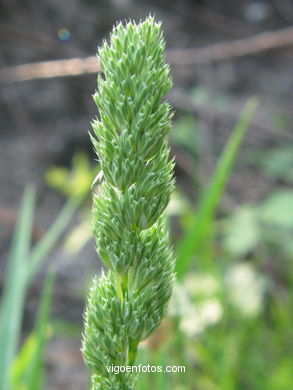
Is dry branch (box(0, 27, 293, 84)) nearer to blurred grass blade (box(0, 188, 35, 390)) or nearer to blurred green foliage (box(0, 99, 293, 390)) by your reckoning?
blurred green foliage (box(0, 99, 293, 390))

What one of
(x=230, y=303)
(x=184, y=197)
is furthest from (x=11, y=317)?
(x=184, y=197)

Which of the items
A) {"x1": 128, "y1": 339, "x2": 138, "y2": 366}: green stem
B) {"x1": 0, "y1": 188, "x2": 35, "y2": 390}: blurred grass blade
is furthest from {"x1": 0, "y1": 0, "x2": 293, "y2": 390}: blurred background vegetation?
{"x1": 128, "y1": 339, "x2": 138, "y2": 366}: green stem

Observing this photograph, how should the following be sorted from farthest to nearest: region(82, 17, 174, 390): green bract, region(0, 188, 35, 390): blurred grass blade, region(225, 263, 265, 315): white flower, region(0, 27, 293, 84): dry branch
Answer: region(225, 263, 265, 315): white flower → region(0, 27, 293, 84): dry branch → region(0, 188, 35, 390): blurred grass blade → region(82, 17, 174, 390): green bract

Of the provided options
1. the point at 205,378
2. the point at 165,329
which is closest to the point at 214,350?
the point at 205,378

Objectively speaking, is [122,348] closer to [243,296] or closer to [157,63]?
[157,63]

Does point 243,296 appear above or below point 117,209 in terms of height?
above

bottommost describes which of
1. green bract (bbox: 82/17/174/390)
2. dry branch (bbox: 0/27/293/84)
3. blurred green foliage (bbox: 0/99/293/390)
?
green bract (bbox: 82/17/174/390)
